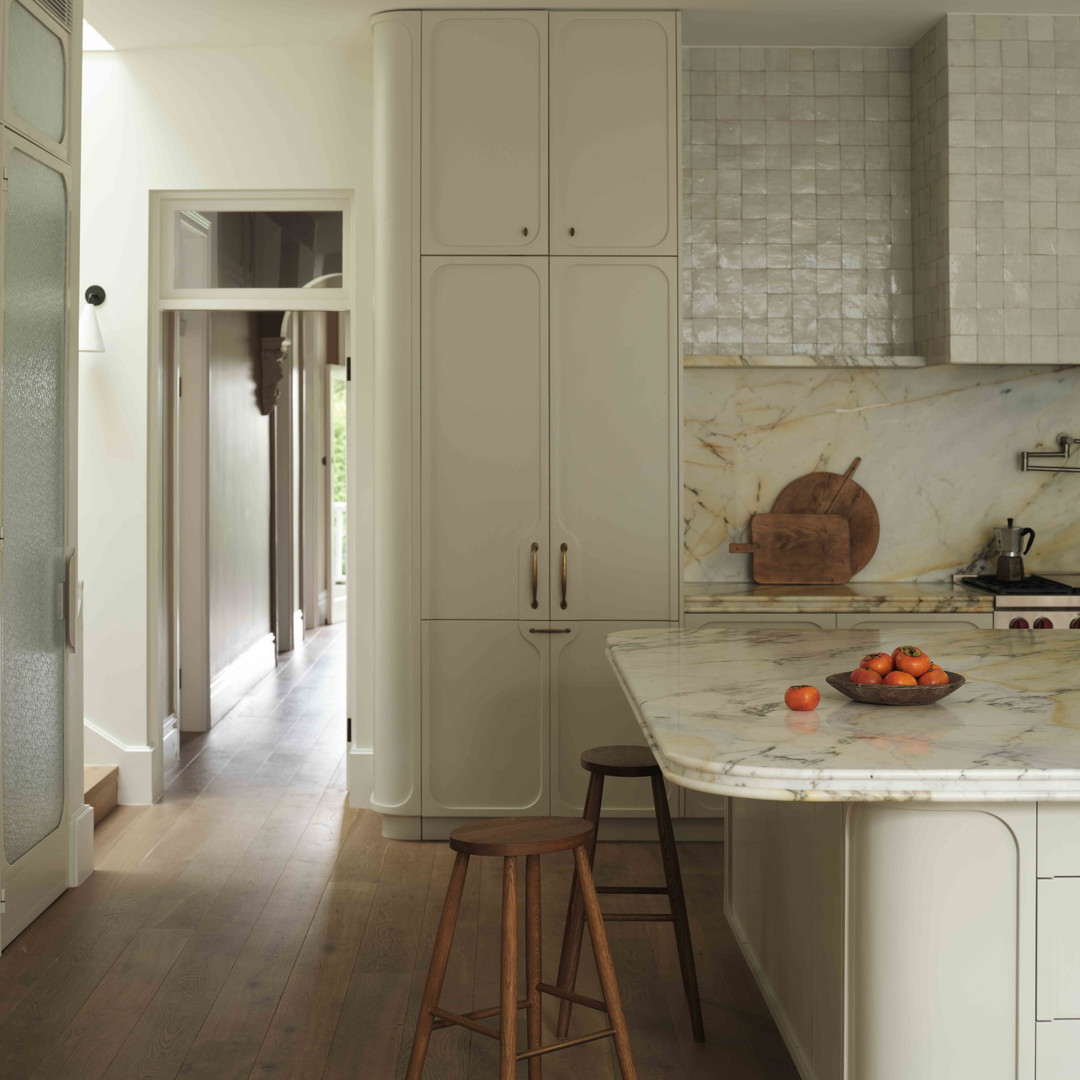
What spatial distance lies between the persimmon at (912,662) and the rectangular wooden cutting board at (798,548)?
87.5 inches

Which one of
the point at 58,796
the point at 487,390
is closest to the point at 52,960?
the point at 58,796

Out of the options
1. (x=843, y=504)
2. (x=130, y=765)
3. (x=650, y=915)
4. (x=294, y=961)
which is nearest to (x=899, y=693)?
(x=650, y=915)

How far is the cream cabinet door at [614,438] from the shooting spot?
12.9ft

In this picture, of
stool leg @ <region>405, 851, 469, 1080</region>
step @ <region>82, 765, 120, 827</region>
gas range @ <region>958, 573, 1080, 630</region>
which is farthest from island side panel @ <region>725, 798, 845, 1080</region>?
step @ <region>82, 765, 120, 827</region>

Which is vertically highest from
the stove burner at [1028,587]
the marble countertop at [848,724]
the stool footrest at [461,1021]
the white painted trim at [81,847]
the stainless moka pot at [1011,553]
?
the stainless moka pot at [1011,553]

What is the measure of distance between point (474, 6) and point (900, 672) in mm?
2930

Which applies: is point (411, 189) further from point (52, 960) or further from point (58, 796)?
point (52, 960)

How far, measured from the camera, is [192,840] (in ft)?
13.1

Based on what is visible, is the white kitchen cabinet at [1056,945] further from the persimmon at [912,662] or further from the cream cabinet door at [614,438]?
the cream cabinet door at [614,438]

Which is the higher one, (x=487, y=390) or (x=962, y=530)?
(x=487, y=390)

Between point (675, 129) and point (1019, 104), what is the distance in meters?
1.26

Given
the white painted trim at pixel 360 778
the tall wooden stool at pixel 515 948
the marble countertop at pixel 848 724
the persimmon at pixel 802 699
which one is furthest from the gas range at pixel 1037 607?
the white painted trim at pixel 360 778

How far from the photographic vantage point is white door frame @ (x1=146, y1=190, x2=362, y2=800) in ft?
14.3

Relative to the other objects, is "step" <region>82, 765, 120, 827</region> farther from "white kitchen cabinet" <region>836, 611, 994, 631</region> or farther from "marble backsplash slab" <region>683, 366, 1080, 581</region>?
"white kitchen cabinet" <region>836, 611, 994, 631</region>
